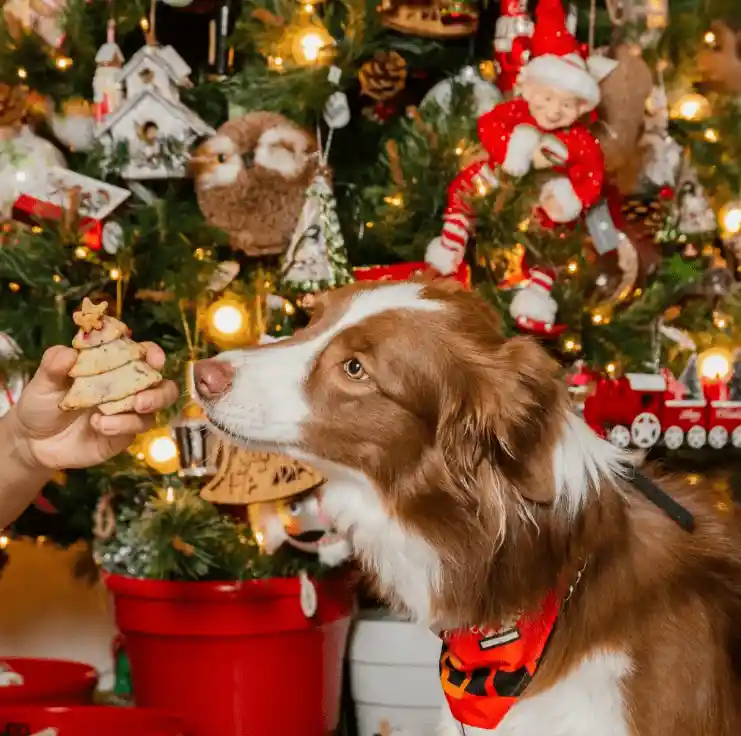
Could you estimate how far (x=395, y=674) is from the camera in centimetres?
228

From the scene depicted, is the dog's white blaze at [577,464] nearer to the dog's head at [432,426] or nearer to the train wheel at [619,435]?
the dog's head at [432,426]

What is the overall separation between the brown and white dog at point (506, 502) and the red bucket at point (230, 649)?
57 centimetres

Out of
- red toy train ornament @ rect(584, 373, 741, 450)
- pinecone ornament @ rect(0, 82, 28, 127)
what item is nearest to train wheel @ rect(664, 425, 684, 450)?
red toy train ornament @ rect(584, 373, 741, 450)

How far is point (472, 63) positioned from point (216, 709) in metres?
1.56

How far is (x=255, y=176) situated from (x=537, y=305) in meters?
0.64

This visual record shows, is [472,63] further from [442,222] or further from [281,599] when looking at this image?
[281,599]

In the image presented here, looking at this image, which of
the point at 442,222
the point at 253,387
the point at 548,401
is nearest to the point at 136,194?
the point at 442,222

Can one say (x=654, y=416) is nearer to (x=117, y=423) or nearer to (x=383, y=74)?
(x=383, y=74)

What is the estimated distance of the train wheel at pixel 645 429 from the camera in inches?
87.4

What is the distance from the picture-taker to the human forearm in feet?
5.09

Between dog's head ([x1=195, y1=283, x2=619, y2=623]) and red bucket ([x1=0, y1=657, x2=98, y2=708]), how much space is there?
3.01 feet

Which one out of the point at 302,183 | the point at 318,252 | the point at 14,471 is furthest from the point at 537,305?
the point at 14,471

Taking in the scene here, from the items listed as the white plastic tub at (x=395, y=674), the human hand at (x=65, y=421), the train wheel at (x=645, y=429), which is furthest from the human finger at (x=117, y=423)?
the train wheel at (x=645, y=429)

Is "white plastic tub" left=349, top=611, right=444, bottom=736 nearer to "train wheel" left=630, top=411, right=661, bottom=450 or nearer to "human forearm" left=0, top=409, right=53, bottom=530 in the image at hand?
"train wheel" left=630, top=411, right=661, bottom=450
